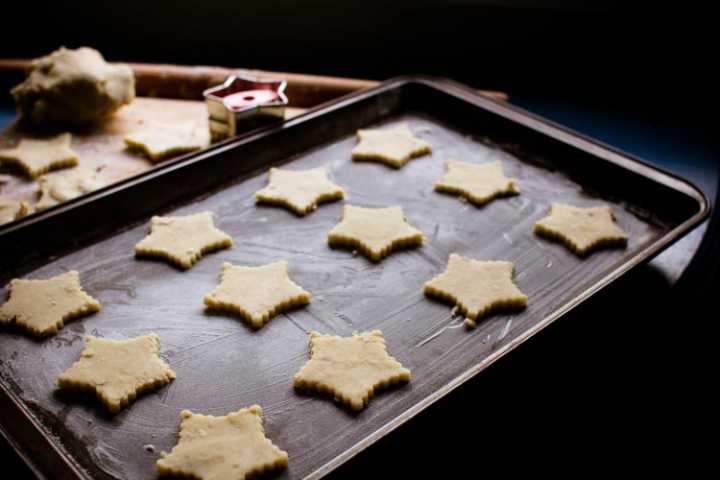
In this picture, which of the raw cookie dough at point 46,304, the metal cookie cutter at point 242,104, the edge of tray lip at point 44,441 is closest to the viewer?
the edge of tray lip at point 44,441

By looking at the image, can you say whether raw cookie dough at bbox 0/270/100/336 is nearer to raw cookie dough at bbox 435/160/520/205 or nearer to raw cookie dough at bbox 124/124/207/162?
raw cookie dough at bbox 124/124/207/162

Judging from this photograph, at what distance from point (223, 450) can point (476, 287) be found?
91 cm

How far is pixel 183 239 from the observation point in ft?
7.30

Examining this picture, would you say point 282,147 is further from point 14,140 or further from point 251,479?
point 251,479

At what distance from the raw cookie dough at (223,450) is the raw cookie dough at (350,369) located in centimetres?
19

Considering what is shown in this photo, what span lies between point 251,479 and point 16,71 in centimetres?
266

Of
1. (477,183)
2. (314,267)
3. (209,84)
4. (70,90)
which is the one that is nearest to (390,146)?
(477,183)

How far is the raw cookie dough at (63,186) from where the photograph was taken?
2434mm

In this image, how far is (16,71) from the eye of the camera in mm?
3338

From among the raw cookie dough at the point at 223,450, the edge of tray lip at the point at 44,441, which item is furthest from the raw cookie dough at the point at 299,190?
the edge of tray lip at the point at 44,441

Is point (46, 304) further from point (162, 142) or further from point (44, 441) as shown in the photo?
point (162, 142)

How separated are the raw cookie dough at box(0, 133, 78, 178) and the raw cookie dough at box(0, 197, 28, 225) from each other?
25 centimetres

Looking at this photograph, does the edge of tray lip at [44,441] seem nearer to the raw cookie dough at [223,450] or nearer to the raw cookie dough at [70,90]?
the raw cookie dough at [223,450]

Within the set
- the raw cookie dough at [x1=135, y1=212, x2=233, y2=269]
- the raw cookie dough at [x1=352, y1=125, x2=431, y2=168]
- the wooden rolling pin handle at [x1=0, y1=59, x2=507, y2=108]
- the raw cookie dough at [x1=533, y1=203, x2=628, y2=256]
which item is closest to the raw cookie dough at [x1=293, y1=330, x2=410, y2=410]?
the raw cookie dough at [x1=135, y1=212, x2=233, y2=269]
